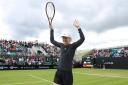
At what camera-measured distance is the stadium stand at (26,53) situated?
42.5 meters

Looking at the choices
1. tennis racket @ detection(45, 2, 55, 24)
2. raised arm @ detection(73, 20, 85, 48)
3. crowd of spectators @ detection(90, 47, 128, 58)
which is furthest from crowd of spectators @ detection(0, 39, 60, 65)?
raised arm @ detection(73, 20, 85, 48)

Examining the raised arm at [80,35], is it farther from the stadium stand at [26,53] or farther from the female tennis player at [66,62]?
the stadium stand at [26,53]

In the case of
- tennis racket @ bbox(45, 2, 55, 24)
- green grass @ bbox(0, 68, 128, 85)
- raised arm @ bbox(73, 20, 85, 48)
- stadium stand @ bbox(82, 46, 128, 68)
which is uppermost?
stadium stand @ bbox(82, 46, 128, 68)

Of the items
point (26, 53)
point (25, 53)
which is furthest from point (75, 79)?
point (26, 53)

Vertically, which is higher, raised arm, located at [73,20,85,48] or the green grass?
raised arm, located at [73,20,85,48]

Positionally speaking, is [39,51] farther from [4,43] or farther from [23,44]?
[4,43]

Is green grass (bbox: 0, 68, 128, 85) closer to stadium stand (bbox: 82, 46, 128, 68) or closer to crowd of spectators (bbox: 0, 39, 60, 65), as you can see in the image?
stadium stand (bbox: 82, 46, 128, 68)

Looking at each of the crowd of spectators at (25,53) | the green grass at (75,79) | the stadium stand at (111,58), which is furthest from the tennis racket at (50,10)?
the stadium stand at (111,58)

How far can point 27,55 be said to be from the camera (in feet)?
149

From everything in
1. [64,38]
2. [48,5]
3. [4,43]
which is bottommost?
[64,38]

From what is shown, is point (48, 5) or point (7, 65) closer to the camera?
point (48, 5)

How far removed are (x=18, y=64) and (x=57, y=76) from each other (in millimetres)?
34360

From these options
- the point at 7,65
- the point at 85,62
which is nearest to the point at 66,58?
the point at 7,65

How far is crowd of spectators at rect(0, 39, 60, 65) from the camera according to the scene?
42531 mm
